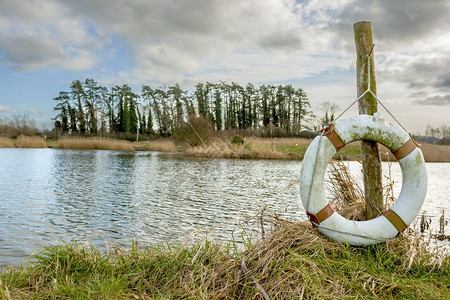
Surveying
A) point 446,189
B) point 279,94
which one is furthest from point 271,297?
point 279,94

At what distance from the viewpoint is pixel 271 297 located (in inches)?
77.4

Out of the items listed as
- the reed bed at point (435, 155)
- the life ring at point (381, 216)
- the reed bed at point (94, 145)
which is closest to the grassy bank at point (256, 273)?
the life ring at point (381, 216)

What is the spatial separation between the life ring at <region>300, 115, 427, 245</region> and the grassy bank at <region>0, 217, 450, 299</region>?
0.11 meters

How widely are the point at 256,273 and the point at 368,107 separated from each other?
181 cm

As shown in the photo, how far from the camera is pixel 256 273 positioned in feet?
7.20

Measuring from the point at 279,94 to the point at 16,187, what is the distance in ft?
116

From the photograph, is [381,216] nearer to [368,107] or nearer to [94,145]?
[368,107]

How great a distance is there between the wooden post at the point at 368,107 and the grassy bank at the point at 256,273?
440 mm

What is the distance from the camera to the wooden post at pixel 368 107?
2.93 m

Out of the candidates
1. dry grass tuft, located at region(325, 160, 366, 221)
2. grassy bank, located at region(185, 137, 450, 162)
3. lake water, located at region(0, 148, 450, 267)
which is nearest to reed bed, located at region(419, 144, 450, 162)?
grassy bank, located at region(185, 137, 450, 162)

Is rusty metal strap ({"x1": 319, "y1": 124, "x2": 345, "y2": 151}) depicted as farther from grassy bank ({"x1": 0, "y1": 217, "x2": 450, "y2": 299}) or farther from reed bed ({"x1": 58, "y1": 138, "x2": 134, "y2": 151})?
reed bed ({"x1": 58, "y1": 138, "x2": 134, "y2": 151})

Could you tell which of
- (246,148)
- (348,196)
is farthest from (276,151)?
(348,196)

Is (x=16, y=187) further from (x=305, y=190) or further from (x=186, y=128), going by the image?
(x=186, y=128)

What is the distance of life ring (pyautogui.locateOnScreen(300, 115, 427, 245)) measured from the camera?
100 inches
